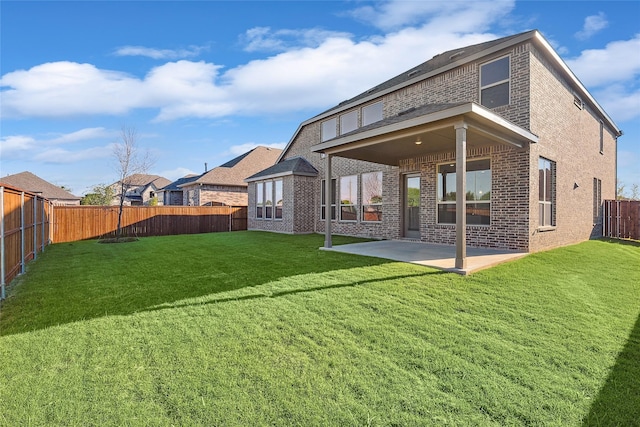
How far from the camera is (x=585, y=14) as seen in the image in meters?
9.52

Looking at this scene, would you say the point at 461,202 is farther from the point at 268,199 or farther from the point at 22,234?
the point at 268,199

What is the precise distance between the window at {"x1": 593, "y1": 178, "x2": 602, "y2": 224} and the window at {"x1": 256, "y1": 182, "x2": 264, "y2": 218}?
15.6m

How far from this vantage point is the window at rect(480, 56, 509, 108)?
28.4 ft

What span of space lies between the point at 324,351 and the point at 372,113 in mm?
11654

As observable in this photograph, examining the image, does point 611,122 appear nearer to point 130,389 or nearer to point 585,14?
point 585,14

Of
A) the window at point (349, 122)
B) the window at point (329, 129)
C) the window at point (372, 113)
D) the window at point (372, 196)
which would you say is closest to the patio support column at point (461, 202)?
the window at point (372, 196)

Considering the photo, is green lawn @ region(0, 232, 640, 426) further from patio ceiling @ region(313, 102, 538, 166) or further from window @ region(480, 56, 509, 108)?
window @ region(480, 56, 509, 108)

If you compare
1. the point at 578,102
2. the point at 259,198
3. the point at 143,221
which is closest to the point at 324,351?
the point at 578,102

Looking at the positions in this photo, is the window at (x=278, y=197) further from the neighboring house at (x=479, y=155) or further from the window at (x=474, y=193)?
the window at (x=474, y=193)

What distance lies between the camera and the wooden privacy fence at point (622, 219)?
1342 centimetres

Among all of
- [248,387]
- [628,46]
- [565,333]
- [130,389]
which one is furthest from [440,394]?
[628,46]

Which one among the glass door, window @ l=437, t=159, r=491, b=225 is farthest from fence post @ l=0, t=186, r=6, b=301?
the glass door

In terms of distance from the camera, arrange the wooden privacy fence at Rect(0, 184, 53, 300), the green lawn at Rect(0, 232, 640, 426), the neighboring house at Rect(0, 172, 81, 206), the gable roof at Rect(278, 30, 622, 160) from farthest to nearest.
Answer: the neighboring house at Rect(0, 172, 81, 206), the gable roof at Rect(278, 30, 622, 160), the wooden privacy fence at Rect(0, 184, 53, 300), the green lawn at Rect(0, 232, 640, 426)

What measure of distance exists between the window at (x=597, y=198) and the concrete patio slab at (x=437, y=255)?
8386mm
